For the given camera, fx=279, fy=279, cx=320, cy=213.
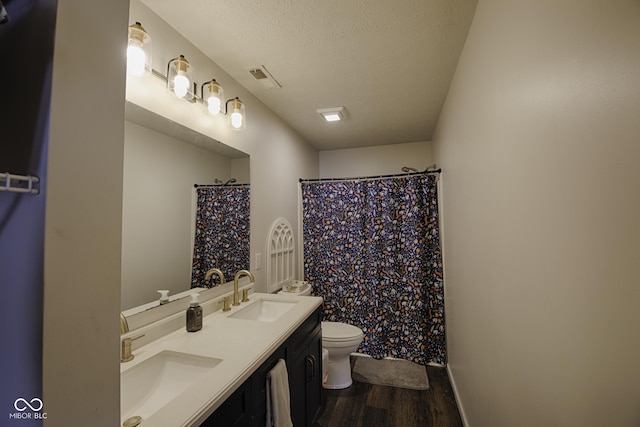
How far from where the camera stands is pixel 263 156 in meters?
2.34

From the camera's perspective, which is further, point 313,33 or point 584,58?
point 313,33

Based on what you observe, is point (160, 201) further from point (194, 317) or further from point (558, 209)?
point (558, 209)

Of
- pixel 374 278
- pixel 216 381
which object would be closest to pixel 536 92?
pixel 216 381

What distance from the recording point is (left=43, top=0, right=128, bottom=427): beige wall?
46cm

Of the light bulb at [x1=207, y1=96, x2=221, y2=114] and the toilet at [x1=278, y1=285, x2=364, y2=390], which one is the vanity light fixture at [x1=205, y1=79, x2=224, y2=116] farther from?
the toilet at [x1=278, y1=285, x2=364, y2=390]

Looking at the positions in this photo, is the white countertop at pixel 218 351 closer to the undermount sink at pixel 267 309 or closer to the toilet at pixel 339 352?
the undermount sink at pixel 267 309

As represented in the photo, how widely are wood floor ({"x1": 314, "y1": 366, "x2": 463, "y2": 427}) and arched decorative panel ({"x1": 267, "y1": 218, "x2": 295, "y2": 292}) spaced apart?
991 millimetres

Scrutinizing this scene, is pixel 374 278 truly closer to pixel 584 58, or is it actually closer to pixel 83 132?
pixel 584 58

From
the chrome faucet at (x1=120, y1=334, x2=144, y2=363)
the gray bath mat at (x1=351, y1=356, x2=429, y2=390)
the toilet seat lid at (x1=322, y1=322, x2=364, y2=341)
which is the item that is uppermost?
the chrome faucet at (x1=120, y1=334, x2=144, y2=363)

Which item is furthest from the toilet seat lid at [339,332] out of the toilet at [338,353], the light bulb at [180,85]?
the light bulb at [180,85]

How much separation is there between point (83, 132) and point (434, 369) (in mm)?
3071

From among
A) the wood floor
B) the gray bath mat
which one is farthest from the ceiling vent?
the gray bath mat

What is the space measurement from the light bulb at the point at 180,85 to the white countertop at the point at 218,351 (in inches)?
47.0

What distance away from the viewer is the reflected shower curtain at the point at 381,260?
269 centimetres
